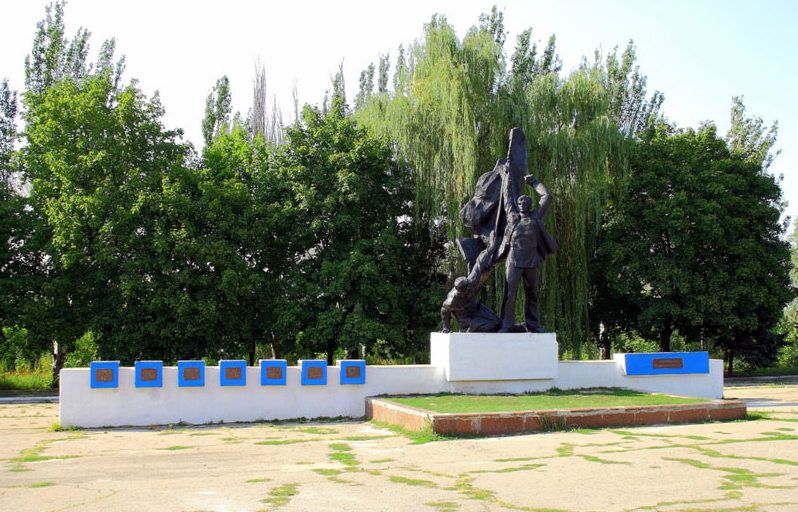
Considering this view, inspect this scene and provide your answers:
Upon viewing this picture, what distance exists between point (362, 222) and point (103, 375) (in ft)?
34.5

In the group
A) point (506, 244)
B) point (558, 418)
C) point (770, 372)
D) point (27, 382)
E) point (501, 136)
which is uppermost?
point (501, 136)

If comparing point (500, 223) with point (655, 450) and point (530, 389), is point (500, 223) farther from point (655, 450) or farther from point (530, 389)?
point (655, 450)

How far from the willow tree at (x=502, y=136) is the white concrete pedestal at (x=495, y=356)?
20.8 feet

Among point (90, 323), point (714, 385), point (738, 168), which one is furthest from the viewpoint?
point (738, 168)

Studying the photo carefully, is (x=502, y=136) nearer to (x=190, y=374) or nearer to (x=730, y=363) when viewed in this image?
(x=190, y=374)

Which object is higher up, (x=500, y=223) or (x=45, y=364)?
(x=500, y=223)

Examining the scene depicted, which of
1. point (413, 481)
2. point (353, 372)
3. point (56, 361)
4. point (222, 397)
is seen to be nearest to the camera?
point (413, 481)

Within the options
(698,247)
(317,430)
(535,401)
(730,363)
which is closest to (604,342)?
(730,363)

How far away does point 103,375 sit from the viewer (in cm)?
1123

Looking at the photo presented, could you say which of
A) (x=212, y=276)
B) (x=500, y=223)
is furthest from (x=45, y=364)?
(x=500, y=223)

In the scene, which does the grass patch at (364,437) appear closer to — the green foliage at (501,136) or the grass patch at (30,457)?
the grass patch at (30,457)

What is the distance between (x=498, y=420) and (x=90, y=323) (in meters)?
13.1

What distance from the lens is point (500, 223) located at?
1362 cm

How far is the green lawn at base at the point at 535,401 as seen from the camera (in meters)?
10.1
